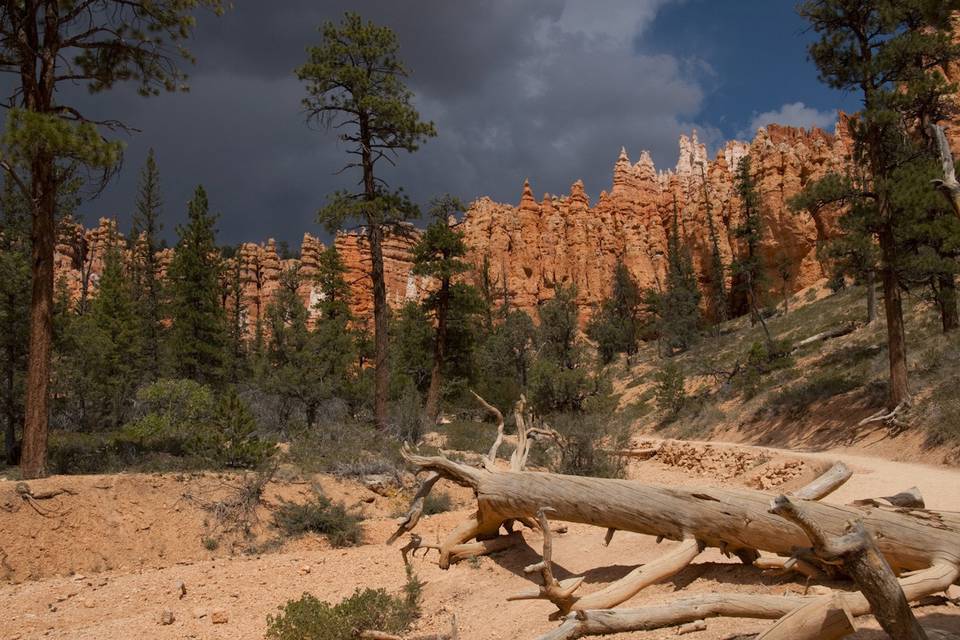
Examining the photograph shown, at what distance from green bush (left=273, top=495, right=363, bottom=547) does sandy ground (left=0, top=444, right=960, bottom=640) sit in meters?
0.24

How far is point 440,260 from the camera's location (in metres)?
21.4

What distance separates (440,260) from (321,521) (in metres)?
12.6

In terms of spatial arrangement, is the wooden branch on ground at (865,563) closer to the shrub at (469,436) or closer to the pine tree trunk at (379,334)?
the pine tree trunk at (379,334)

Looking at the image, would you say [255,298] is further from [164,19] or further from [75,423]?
[164,19]

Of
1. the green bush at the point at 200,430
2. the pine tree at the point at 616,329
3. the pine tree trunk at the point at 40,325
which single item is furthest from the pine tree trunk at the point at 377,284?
the pine tree at the point at 616,329

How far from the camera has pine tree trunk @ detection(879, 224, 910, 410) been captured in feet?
44.6

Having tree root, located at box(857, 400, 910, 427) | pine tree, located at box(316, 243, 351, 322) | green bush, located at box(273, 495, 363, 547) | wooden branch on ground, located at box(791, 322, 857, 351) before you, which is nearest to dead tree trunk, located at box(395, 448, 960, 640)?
green bush, located at box(273, 495, 363, 547)

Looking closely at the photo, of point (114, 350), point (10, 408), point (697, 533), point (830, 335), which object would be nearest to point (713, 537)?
point (697, 533)

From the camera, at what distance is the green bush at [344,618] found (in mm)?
5270

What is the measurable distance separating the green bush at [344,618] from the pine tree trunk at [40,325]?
649 cm

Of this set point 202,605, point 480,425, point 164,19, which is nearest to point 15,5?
point 164,19

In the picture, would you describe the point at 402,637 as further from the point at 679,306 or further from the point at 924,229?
the point at 679,306

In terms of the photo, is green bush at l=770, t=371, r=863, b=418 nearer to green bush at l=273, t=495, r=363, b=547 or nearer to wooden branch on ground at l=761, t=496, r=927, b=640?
green bush at l=273, t=495, r=363, b=547

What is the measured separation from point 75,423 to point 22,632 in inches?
588
